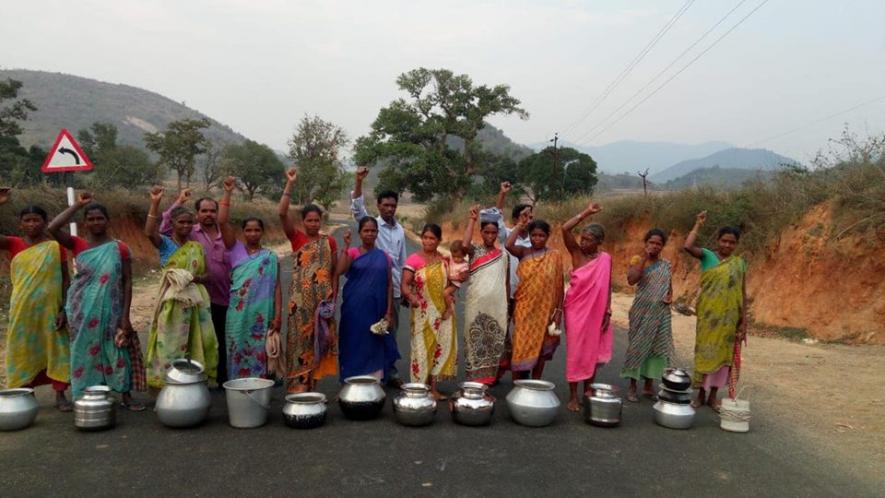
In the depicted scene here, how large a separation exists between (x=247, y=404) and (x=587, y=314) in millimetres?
3114

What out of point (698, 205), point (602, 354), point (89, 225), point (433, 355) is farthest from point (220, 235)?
point (698, 205)

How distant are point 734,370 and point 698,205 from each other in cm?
1066

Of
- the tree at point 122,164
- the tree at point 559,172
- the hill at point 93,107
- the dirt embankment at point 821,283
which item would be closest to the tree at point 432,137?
the tree at point 559,172

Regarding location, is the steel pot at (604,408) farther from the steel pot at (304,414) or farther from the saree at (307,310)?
the saree at (307,310)

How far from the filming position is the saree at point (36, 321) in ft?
16.5

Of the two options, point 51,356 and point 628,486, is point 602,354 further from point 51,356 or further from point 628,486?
point 51,356

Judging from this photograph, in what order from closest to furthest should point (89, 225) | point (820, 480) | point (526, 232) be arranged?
point (820, 480)
point (89, 225)
point (526, 232)

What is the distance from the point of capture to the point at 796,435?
5.07 metres

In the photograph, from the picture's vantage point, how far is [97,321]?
4.99m

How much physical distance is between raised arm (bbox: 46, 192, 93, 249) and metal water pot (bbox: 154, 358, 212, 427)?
1.54m

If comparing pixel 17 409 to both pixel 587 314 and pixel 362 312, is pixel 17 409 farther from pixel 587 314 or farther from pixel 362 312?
pixel 587 314

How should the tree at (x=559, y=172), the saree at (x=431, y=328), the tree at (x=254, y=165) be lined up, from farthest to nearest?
the tree at (x=254, y=165)
the tree at (x=559, y=172)
the saree at (x=431, y=328)

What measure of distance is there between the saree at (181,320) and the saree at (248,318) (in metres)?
0.21

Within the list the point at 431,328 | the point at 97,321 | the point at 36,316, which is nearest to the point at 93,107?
the point at 36,316
